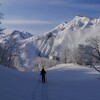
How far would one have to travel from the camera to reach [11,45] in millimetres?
89562

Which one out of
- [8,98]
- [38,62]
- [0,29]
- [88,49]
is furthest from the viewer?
[38,62]

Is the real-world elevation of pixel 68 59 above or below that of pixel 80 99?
above

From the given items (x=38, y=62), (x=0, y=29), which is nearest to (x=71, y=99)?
(x=0, y=29)

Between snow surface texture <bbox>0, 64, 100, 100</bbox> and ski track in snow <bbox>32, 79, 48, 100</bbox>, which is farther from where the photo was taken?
snow surface texture <bbox>0, 64, 100, 100</bbox>

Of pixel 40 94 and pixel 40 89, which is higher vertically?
pixel 40 89

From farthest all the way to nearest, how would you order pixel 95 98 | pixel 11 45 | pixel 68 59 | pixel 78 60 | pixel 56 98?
1. pixel 68 59
2. pixel 78 60
3. pixel 11 45
4. pixel 95 98
5. pixel 56 98

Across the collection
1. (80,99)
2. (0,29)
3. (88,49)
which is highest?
(0,29)

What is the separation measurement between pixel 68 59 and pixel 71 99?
150451mm

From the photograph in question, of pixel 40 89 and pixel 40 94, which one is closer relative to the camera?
pixel 40 94

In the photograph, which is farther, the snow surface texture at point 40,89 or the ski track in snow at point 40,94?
the snow surface texture at point 40,89

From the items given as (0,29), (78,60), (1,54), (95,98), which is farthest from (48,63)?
(95,98)

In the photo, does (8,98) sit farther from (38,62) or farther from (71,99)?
(38,62)

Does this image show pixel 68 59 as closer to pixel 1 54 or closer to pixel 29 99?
pixel 1 54

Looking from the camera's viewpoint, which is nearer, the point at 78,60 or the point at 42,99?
the point at 42,99
